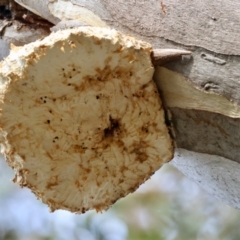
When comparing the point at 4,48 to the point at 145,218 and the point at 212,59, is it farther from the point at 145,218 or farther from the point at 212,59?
the point at 145,218

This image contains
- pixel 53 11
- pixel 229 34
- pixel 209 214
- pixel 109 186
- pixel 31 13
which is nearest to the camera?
pixel 229 34

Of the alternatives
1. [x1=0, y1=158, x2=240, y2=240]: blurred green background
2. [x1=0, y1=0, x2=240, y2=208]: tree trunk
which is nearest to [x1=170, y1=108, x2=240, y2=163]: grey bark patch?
[x1=0, y1=0, x2=240, y2=208]: tree trunk

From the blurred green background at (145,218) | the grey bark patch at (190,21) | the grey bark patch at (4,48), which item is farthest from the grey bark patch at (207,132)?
the blurred green background at (145,218)

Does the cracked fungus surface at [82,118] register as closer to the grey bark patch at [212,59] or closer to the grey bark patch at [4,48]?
the grey bark patch at [212,59]

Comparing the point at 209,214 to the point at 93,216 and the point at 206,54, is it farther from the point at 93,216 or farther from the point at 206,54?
the point at 206,54

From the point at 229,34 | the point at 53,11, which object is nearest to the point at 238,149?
the point at 229,34

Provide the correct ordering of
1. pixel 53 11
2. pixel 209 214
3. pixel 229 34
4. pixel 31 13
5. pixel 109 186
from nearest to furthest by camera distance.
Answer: pixel 229 34
pixel 109 186
pixel 53 11
pixel 31 13
pixel 209 214

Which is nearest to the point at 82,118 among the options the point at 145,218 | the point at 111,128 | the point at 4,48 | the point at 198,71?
the point at 111,128
